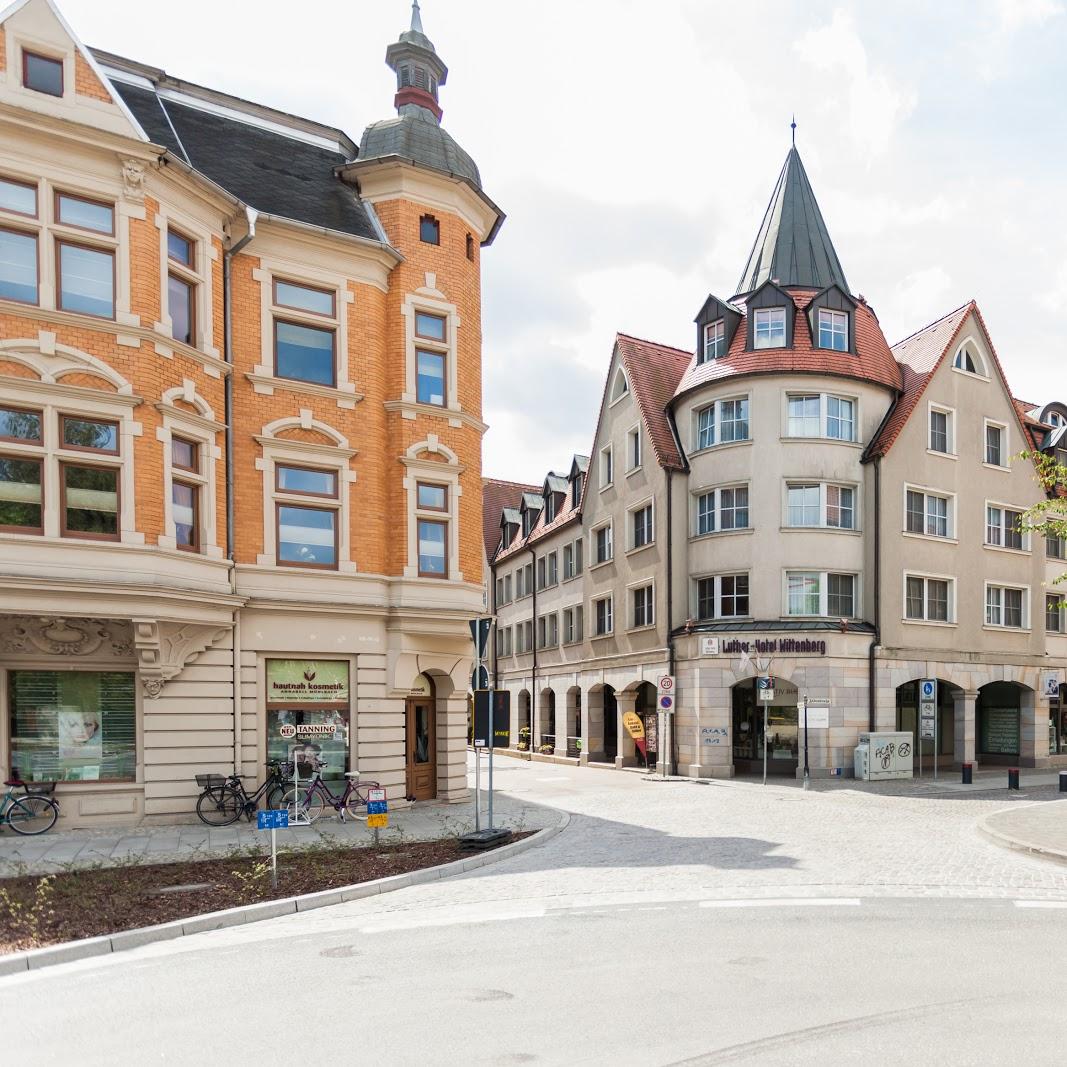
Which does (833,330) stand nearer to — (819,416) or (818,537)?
(819,416)

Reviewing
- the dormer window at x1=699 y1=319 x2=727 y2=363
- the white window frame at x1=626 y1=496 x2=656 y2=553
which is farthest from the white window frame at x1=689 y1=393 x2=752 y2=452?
the white window frame at x1=626 y1=496 x2=656 y2=553

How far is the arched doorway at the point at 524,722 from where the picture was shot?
147ft

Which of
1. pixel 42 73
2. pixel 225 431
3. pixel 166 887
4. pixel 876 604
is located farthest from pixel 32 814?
pixel 876 604

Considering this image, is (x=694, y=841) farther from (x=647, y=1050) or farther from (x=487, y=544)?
(x=487, y=544)

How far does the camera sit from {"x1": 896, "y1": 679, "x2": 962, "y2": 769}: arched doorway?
32.2 m

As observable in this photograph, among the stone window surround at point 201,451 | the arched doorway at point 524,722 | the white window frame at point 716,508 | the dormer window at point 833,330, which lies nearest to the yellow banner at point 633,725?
the white window frame at point 716,508

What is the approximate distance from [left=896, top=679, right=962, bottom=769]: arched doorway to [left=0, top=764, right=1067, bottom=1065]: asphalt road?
65.7 feet

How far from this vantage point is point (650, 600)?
33.1m

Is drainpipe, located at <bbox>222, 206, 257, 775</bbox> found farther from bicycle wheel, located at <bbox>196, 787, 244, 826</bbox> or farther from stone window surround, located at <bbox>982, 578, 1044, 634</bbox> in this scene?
stone window surround, located at <bbox>982, 578, 1044, 634</bbox>

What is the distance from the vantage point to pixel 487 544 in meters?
54.9

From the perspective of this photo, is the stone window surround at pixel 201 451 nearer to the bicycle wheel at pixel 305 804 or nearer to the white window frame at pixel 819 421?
the bicycle wheel at pixel 305 804

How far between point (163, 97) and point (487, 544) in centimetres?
3634

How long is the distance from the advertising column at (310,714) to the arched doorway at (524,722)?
2607 cm

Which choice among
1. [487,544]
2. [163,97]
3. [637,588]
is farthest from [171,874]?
[487,544]
